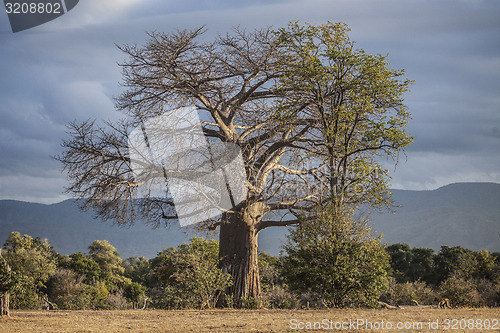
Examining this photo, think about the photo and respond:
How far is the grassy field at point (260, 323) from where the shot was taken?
9.54 metres

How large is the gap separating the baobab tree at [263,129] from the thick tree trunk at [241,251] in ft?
0.11

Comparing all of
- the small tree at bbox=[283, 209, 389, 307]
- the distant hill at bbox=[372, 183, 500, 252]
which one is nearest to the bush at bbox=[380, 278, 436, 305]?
the small tree at bbox=[283, 209, 389, 307]

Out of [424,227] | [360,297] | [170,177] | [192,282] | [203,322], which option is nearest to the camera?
[203,322]

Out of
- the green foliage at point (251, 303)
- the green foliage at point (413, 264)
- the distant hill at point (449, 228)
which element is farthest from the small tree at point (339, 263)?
the distant hill at point (449, 228)

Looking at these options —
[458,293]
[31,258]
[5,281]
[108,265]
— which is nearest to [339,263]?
[458,293]

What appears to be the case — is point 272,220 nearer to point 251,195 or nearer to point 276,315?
point 251,195

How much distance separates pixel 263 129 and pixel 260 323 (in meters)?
9.60

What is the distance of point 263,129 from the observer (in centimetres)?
1897

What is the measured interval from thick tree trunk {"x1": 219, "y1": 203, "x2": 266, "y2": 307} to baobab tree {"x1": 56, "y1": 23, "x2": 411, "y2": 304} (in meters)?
0.03

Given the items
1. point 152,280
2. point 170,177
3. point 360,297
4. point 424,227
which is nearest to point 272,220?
point 170,177

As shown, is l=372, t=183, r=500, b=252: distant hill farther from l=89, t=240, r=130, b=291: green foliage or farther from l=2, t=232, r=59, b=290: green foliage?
l=2, t=232, r=59, b=290: green foliage

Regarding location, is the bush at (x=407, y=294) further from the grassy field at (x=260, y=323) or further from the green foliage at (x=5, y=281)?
the green foliage at (x=5, y=281)

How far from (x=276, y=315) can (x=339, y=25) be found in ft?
32.5

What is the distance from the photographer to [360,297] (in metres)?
13.9
